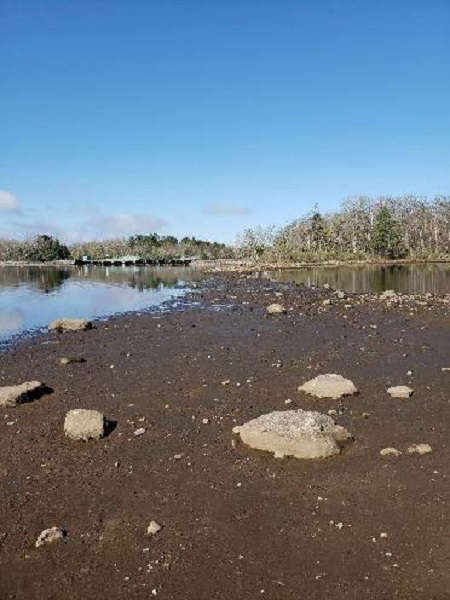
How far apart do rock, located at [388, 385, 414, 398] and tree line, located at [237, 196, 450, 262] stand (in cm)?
11754

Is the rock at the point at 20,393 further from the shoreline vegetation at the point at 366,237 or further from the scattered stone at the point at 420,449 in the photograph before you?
the shoreline vegetation at the point at 366,237

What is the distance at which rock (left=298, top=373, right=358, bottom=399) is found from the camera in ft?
52.5

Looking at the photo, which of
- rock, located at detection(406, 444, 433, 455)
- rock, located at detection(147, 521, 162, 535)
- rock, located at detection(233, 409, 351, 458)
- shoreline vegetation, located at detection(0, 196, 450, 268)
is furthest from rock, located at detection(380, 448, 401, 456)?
shoreline vegetation, located at detection(0, 196, 450, 268)

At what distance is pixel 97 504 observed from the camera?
10070 mm

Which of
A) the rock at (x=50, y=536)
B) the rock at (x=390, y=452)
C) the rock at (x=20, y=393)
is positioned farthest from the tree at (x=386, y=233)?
the rock at (x=50, y=536)

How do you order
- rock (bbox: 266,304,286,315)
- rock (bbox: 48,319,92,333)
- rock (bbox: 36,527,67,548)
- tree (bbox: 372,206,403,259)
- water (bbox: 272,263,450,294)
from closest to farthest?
rock (bbox: 36,527,67,548) → rock (bbox: 48,319,92,333) → rock (bbox: 266,304,286,315) → water (bbox: 272,263,450,294) → tree (bbox: 372,206,403,259)

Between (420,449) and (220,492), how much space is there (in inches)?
181

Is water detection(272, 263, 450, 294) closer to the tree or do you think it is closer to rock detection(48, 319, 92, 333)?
rock detection(48, 319, 92, 333)

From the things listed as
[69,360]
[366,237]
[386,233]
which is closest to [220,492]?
[69,360]

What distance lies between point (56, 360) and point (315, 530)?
55.6 feet

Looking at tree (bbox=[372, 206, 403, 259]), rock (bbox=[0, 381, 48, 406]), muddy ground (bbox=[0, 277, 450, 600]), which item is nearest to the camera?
muddy ground (bbox=[0, 277, 450, 600])

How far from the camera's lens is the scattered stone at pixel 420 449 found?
11711 mm

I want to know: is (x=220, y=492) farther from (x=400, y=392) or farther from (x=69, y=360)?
(x=69, y=360)

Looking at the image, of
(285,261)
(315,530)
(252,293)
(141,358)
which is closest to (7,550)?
(315,530)
